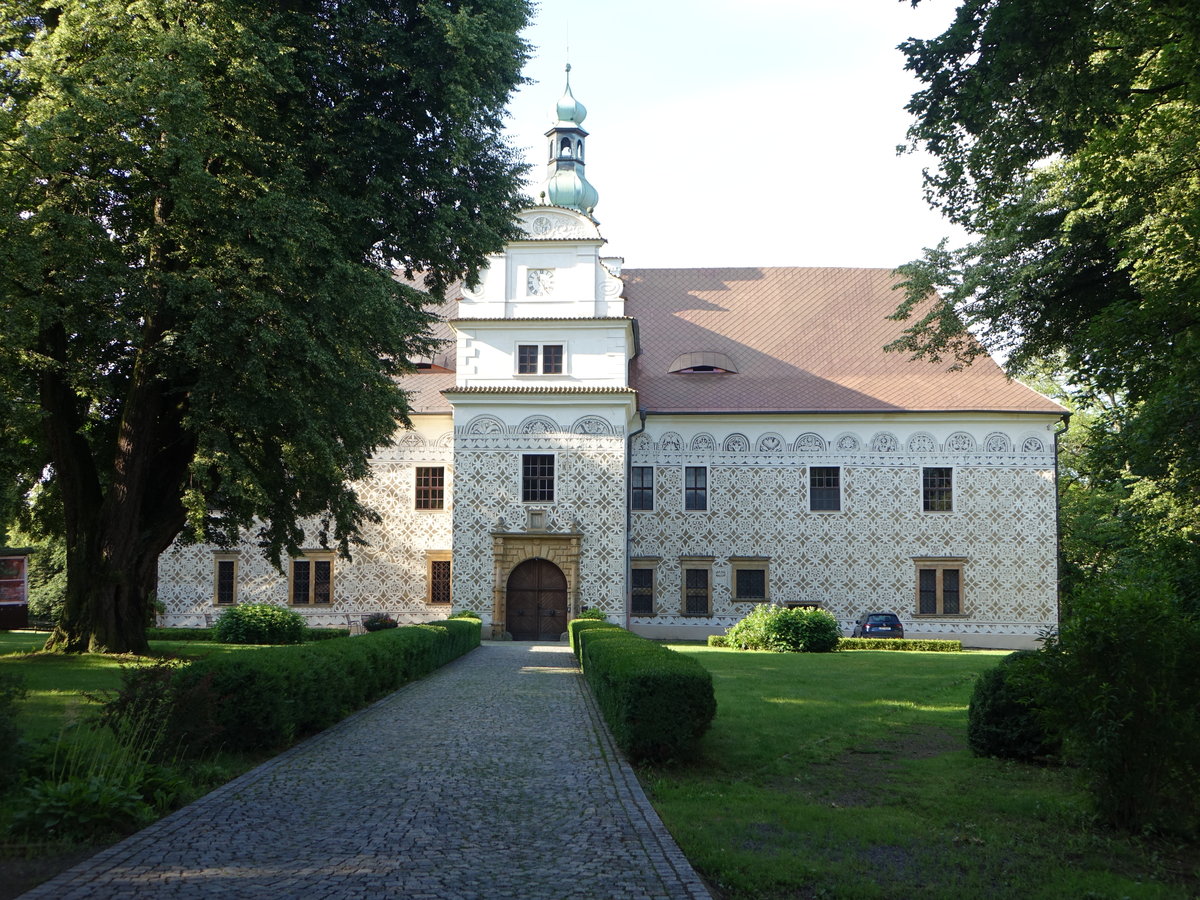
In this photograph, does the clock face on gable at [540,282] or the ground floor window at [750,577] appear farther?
the ground floor window at [750,577]

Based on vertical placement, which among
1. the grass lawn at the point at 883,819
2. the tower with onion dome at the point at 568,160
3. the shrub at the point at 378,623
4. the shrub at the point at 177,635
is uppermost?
the tower with onion dome at the point at 568,160

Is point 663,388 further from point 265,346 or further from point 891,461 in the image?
point 265,346

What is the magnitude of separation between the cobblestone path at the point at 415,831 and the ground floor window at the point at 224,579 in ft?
80.2

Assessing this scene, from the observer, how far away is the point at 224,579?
1339 inches

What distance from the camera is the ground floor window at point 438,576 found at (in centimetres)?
3338

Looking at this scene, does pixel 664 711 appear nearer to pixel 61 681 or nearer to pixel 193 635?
pixel 61 681

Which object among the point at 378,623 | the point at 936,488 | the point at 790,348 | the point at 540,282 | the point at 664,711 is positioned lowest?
the point at 378,623

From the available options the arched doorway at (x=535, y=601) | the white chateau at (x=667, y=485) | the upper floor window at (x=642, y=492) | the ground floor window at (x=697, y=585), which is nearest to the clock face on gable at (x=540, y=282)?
the white chateau at (x=667, y=485)

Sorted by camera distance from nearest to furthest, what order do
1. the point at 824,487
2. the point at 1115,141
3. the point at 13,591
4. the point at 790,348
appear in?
the point at 1115,141, the point at 13,591, the point at 824,487, the point at 790,348

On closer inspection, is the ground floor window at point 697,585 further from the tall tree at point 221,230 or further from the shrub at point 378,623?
the tall tree at point 221,230

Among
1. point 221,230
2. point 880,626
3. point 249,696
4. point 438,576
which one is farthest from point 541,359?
point 249,696

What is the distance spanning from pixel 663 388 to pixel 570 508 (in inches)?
236

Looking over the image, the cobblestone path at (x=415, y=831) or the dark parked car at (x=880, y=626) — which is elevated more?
the cobblestone path at (x=415, y=831)

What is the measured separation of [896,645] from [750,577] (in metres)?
6.42
